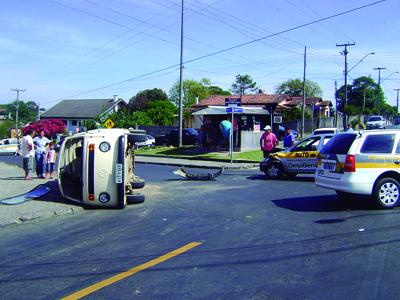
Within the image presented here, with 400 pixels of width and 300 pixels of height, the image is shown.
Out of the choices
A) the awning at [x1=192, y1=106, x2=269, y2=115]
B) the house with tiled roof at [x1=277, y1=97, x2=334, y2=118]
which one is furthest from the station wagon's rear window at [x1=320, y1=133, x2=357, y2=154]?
the house with tiled roof at [x1=277, y1=97, x2=334, y2=118]

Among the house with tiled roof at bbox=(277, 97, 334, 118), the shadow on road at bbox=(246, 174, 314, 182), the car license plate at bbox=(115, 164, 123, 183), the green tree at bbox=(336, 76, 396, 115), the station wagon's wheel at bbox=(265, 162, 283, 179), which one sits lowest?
the shadow on road at bbox=(246, 174, 314, 182)

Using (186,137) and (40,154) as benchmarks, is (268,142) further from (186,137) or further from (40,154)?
(186,137)

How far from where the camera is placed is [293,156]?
16047 mm

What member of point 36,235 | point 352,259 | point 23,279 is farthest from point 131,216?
point 352,259

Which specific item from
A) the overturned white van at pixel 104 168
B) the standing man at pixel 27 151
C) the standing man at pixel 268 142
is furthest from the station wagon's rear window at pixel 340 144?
the standing man at pixel 27 151

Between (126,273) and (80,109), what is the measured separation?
8392cm

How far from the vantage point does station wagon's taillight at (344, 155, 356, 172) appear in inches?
378

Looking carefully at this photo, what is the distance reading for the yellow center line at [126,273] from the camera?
5010mm

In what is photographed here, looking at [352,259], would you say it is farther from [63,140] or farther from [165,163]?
[165,163]

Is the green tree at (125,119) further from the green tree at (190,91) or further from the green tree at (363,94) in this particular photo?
the green tree at (363,94)

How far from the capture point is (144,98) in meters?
88.4

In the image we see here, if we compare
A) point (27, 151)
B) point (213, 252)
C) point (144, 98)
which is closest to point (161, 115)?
point (144, 98)

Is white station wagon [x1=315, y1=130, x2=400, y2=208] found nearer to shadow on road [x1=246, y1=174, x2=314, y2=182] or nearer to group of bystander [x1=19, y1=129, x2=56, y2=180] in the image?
shadow on road [x1=246, y1=174, x2=314, y2=182]

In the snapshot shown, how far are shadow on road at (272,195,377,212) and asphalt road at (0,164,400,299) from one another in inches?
1.6
